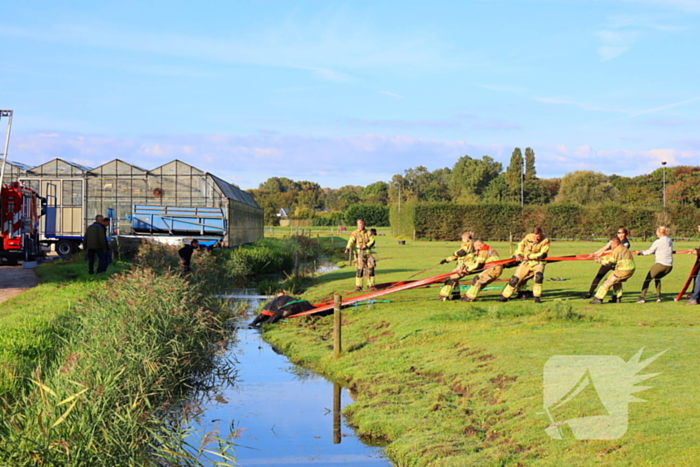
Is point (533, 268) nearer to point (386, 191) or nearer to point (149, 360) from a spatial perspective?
point (149, 360)

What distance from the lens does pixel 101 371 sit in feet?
29.1

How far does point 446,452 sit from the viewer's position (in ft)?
24.4

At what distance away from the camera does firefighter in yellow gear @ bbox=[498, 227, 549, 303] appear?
15844 millimetres

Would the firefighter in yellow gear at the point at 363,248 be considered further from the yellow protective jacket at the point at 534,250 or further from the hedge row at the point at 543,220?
the hedge row at the point at 543,220

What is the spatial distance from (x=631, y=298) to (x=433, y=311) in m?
5.19

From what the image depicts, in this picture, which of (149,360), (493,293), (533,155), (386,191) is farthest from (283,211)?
(149,360)

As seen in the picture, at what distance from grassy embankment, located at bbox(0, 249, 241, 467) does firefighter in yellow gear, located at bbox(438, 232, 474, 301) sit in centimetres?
523

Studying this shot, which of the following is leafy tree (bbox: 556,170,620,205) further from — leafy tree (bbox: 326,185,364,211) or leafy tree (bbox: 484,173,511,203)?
leafy tree (bbox: 326,185,364,211)

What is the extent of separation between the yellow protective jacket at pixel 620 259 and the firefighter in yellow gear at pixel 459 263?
9.62ft

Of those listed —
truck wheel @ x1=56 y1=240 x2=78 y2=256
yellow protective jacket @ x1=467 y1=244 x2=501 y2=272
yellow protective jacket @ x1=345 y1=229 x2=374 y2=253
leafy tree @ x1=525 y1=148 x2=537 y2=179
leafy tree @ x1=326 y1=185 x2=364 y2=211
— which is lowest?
truck wheel @ x1=56 y1=240 x2=78 y2=256

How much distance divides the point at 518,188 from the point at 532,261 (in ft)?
A: 314

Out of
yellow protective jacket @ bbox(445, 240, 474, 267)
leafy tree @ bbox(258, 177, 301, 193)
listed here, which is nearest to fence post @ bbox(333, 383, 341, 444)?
yellow protective jacket @ bbox(445, 240, 474, 267)

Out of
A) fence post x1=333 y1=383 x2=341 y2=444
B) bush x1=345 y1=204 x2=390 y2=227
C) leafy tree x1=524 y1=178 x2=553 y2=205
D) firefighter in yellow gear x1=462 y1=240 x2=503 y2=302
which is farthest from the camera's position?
leafy tree x1=524 y1=178 x2=553 y2=205

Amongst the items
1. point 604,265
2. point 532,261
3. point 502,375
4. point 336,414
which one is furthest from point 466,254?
point 336,414
